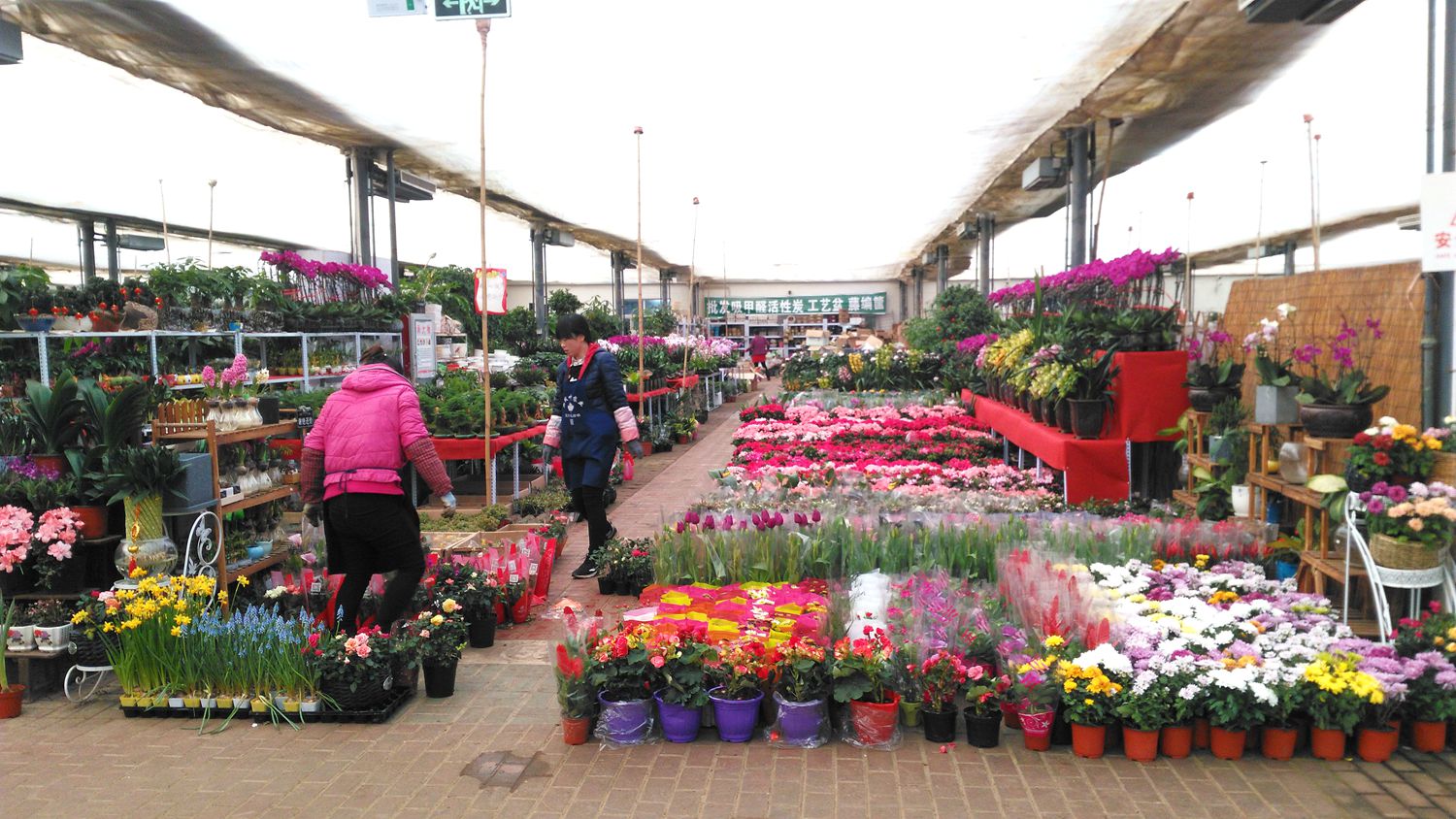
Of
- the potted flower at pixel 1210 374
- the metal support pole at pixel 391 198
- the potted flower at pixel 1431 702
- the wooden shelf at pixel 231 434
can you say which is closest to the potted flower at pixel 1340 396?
the potted flower at pixel 1210 374

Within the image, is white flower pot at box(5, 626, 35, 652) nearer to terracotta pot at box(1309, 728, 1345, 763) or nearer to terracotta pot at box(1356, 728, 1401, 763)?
terracotta pot at box(1309, 728, 1345, 763)

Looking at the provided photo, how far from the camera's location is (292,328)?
10.9 meters

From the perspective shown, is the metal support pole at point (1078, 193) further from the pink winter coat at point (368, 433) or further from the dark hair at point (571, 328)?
the pink winter coat at point (368, 433)

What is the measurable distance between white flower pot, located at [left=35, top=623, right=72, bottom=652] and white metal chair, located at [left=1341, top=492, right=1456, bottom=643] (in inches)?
234

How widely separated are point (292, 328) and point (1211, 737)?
10176mm

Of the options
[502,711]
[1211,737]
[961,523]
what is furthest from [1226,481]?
[502,711]

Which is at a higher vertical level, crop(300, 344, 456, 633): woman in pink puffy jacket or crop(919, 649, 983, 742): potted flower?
crop(300, 344, 456, 633): woman in pink puffy jacket

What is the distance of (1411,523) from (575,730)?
3.59 m

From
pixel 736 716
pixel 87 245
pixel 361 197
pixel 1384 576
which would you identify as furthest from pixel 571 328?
pixel 87 245

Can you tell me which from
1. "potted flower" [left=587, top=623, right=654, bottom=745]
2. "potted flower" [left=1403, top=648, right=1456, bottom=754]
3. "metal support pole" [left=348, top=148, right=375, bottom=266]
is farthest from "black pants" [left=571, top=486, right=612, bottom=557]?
"metal support pole" [left=348, top=148, right=375, bottom=266]

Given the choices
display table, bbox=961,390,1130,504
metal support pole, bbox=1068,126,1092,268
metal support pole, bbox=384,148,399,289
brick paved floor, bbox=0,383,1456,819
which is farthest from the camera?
metal support pole, bbox=384,148,399,289

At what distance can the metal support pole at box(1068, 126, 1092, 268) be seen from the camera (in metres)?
11.2

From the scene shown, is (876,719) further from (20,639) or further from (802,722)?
(20,639)

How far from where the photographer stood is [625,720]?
3.83m
